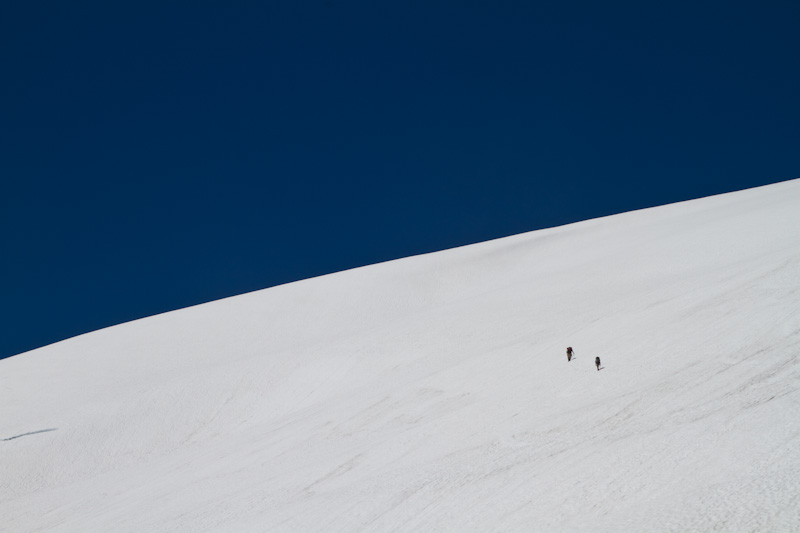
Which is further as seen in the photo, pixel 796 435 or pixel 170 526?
pixel 170 526

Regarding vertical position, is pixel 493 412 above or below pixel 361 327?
above

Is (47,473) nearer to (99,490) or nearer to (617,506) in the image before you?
(99,490)

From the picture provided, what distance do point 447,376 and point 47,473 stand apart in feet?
39.7

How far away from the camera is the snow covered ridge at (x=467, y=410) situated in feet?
40.3

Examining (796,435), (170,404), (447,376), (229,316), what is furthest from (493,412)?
(229,316)

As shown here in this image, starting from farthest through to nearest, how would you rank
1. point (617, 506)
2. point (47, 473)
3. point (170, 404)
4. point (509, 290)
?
point (509, 290)
point (170, 404)
point (47, 473)
point (617, 506)

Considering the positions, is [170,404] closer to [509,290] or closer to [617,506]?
[509,290]

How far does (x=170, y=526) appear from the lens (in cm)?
1536

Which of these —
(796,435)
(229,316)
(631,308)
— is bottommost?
(229,316)

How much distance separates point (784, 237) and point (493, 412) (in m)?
15.1

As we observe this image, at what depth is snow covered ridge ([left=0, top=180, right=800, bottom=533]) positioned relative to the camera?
12.3 m

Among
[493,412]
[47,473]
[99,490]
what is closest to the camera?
[493,412]

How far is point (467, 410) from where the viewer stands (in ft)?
60.3

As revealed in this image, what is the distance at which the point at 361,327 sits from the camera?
3184cm
